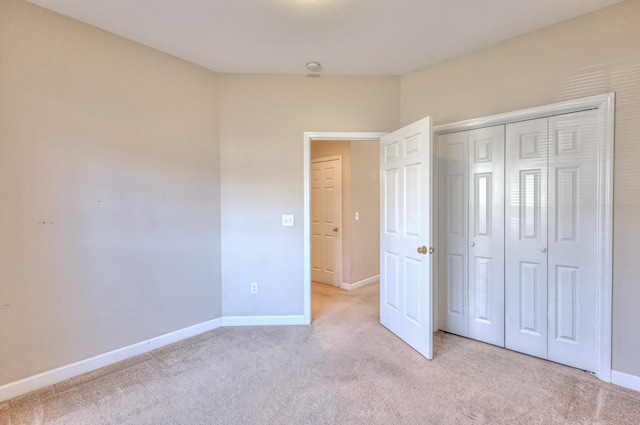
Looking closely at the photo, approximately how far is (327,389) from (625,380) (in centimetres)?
203

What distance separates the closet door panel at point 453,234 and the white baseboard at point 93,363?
236cm

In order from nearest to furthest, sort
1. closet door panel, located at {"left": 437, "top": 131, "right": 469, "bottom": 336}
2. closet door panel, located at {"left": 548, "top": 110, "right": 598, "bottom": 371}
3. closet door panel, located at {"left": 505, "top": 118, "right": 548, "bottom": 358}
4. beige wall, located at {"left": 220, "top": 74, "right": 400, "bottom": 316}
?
closet door panel, located at {"left": 548, "top": 110, "right": 598, "bottom": 371} → closet door panel, located at {"left": 505, "top": 118, "right": 548, "bottom": 358} → closet door panel, located at {"left": 437, "top": 131, "right": 469, "bottom": 336} → beige wall, located at {"left": 220, "top": 74, "right": 400, "bottom": 316}

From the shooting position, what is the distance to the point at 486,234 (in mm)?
2697

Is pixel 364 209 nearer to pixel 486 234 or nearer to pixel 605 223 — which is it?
pixel 486 234

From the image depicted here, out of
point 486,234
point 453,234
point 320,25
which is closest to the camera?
point 320,25

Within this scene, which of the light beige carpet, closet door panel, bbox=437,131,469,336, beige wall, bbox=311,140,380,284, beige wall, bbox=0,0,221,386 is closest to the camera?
the light beige carpet

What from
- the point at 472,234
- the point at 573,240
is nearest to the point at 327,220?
the point at 472,234

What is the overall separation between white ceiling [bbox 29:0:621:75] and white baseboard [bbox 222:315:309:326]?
8.30 ft

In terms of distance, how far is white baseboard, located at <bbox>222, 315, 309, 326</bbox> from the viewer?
10.4ft

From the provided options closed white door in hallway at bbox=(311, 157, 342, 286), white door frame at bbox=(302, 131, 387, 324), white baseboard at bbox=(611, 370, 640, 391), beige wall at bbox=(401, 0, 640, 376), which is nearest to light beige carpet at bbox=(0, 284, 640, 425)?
white baseboard at bbox=(611, 370, 640, 391)

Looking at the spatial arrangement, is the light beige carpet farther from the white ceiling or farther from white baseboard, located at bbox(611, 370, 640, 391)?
the white ceiling

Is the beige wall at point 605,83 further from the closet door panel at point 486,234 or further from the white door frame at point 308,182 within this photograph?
the white door frame at point 308,182

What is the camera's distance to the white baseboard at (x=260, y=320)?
317 cm

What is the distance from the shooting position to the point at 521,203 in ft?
8.23
